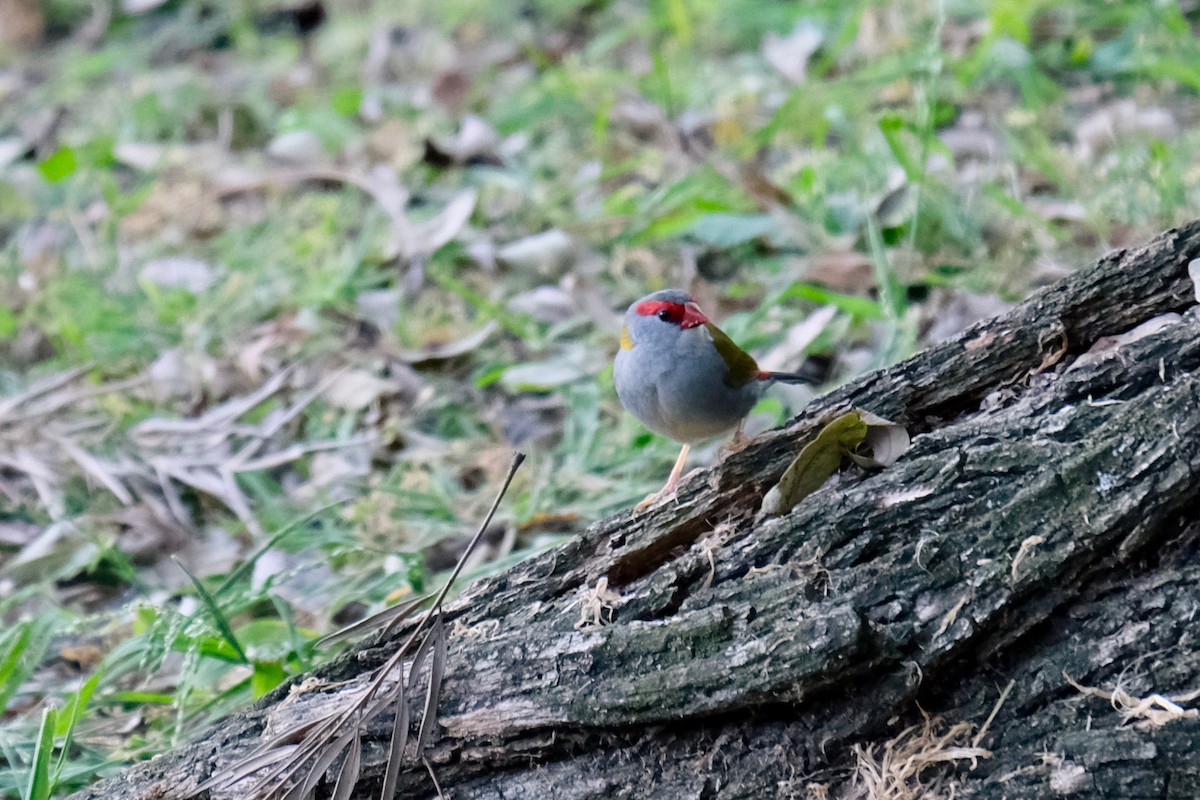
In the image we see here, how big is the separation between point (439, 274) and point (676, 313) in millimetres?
2114

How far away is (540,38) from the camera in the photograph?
7.10 metres

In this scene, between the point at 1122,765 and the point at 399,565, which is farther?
the point at 399,565

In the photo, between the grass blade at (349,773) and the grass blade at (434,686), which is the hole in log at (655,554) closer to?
the grass blade at (434,686)

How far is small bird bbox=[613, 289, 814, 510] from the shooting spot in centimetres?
247

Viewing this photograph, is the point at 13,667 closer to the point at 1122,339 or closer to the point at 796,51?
the point at 1122,339

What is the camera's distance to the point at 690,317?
101 inches

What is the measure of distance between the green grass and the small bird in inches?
26.4

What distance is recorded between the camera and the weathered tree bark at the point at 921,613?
4.98ft

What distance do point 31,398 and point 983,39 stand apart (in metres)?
4.42

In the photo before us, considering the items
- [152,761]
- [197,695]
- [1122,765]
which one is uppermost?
[1122,765]

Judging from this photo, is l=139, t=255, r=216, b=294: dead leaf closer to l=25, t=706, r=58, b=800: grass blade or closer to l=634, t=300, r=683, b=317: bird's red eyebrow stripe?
l=634, t=300, r=683, b=317: bird's red eyebrow stripe

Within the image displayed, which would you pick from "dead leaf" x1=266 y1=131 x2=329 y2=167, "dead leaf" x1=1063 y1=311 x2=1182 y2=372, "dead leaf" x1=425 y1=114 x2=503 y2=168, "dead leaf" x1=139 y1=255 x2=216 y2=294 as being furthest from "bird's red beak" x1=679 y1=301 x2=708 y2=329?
"dead leaf" x1=266 y1=131 x2=329 y2=167

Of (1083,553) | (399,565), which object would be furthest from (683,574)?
(399,565)

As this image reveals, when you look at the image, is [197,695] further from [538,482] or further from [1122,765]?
[1122,765]
